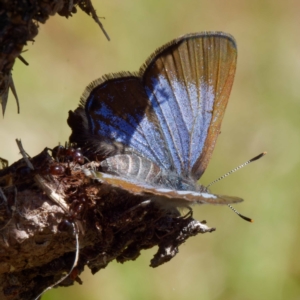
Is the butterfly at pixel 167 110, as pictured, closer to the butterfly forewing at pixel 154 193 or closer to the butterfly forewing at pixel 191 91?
the butterfly forewing at pixel 191 91

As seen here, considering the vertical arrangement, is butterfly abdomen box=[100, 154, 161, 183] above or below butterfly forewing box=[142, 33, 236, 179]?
below

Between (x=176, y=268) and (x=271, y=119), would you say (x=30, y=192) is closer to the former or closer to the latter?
(x=176, y=268)

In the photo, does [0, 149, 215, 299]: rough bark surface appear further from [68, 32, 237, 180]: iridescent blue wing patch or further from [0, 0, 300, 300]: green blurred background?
[0, 0, 300, 300]: green blurred background

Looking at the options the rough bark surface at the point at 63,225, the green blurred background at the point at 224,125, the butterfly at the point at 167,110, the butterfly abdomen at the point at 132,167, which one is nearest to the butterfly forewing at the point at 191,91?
the butterfly at the point at 167,110

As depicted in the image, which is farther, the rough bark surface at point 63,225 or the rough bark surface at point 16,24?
the rough bark surface at point 63,225

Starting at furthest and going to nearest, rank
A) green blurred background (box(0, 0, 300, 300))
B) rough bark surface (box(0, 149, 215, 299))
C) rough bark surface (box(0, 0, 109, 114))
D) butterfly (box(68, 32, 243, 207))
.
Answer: green blurred background (box(0, 0, 300, 300)), butterfly (box(68, 32, 243, 207)), rough bark surface (box(0, 149, 215, 299)), rough bark surface (box(0, 0, 109, 114))

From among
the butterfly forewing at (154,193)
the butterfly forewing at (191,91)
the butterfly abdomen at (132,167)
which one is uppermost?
the butterfly forewing at (191,91)

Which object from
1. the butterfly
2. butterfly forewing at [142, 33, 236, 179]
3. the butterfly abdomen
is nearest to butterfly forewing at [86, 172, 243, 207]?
the butterfly abdomen

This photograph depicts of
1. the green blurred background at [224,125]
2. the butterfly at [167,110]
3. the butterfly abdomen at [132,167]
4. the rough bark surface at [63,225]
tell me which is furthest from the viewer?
the green blurred background at [224,125]
